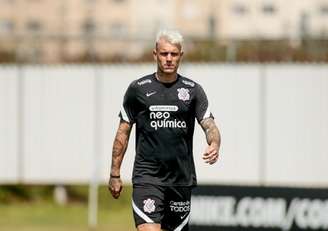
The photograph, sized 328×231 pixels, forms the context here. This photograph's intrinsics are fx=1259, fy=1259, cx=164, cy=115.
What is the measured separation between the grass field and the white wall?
733 millimetres

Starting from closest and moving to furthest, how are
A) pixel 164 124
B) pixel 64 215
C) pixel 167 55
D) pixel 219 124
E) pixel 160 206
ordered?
1. pixel 167 55
2. pixel 164 124
3. pixel 160 206
4. pixel 219 124
5. pixel 64 215

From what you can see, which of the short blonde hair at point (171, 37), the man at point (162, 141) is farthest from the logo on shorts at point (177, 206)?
the short blonde hair at point (171, 37)

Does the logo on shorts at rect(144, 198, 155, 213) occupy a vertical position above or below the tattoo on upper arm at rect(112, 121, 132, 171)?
below

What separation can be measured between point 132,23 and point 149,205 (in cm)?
4273

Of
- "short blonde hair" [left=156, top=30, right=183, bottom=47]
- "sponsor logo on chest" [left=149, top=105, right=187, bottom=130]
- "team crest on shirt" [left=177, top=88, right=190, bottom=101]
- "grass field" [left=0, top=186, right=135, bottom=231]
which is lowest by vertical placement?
"grass field" [left=0, top=186, right=135, bottom=231]

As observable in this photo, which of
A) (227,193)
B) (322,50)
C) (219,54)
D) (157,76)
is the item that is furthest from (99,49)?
(157,76)

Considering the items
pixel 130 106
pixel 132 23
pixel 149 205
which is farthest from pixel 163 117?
pixel 132 23

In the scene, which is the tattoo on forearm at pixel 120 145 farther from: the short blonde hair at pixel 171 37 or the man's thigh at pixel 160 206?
the short blonde hair at pixel 171 37

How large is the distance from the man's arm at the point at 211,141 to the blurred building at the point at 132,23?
13.8 metres

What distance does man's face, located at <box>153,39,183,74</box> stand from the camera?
10.5 meters

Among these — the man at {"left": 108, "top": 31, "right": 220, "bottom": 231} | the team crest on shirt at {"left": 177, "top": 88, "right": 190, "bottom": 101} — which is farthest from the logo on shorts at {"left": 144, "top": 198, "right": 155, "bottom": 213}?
the team crest on shirt at {"left": 177, "top": 88, "right": 190, "bottom": 101}

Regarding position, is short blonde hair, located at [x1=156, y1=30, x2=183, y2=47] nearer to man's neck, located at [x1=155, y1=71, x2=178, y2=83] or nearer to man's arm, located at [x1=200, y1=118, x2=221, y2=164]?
man's neck, located at [x1=155, y1=71, x2=178, y2=83]

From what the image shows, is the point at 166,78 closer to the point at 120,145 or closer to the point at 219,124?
the point at 120,145

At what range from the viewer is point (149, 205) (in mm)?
10695
